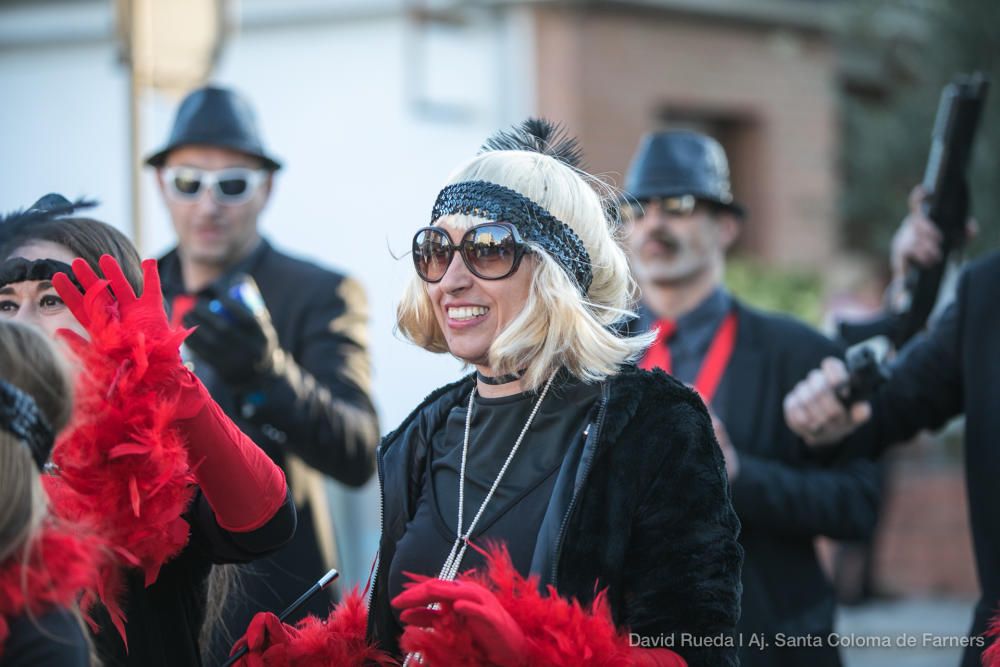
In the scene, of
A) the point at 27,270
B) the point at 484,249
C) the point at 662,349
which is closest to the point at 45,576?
the point at 27,270

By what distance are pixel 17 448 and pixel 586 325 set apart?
3.73 feet

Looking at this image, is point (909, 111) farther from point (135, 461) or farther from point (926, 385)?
point (135, 461)

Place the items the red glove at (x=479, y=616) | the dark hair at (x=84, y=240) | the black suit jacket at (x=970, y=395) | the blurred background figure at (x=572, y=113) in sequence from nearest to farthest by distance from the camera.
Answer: the red glove at (x=479, y=616) < the dark hair at (x=84, y=240) < the black suit jacket at (x=970, y=395) < the blurred background figure at (x=572, y=113)

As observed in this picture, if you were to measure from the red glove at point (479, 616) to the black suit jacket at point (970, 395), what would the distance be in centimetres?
147

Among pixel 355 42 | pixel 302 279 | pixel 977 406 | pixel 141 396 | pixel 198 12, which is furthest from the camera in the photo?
pixel 355 42

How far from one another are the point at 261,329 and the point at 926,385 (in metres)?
1.84

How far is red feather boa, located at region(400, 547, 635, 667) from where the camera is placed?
7.68ft

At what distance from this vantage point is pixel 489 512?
2711 millimetres

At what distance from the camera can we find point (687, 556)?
99.7 inches

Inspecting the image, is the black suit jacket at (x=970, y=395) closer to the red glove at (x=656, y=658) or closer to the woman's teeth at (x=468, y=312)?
the red glove at (x=656, y=658)

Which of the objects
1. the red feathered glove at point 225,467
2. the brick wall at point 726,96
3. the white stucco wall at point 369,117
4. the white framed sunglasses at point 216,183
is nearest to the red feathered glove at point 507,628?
the red feathered glove at point 225,467

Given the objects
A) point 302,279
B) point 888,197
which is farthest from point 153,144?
point 302,279

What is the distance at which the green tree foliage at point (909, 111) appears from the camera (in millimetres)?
11406

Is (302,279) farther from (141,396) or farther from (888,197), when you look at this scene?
(888,197)
